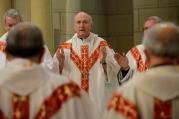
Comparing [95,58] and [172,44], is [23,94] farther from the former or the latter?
[95,58]

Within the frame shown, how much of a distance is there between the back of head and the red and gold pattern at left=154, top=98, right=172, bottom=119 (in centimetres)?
78

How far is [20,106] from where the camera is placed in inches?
127

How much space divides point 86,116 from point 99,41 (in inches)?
157

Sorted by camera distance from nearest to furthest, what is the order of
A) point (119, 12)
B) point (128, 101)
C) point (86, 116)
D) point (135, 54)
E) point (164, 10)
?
point (128, 101) < point (86, 116) < point (135, 54) < point (164, 10) < point (119, 12)

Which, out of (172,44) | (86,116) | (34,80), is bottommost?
(86,116)

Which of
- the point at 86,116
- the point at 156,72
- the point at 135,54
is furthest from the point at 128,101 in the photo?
the point at 135,54

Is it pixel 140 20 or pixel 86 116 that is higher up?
pixel 140 20

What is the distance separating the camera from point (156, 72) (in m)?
3.11

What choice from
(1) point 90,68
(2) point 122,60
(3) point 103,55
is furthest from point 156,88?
(1) point 90,68

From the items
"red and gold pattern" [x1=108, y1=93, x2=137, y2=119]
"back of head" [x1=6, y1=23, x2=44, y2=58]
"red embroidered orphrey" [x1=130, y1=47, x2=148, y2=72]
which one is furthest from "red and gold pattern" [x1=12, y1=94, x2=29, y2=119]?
"red embroidered orphrey" [x1=130, y1=47, x2=148, y2=72]

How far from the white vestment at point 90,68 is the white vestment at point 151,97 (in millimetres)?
4047

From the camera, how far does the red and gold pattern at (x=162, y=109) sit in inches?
122

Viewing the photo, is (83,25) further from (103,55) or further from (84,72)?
(84,72)

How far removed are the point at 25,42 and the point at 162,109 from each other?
0.90 m
